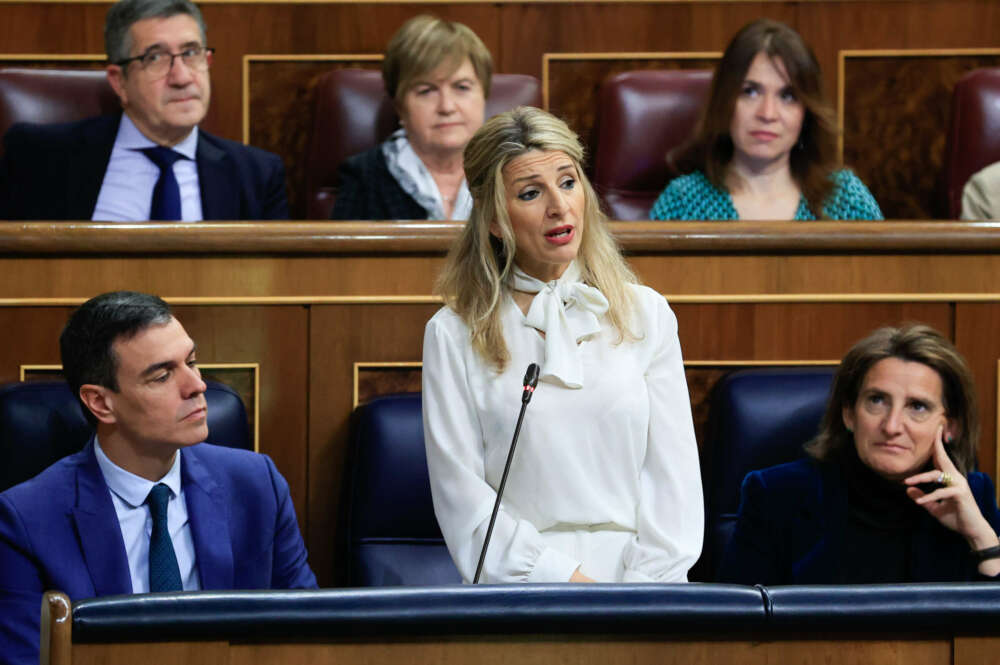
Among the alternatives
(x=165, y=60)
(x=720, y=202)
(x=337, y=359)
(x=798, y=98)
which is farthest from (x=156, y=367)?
(x=798, y=98)

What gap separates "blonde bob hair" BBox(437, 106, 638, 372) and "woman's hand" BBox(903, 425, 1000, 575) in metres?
0.29

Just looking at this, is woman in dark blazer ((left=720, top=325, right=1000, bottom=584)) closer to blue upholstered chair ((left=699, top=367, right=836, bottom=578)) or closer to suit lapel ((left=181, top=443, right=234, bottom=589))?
blue upholstered chair ((left=699, top=367, right=836, bottom=578))

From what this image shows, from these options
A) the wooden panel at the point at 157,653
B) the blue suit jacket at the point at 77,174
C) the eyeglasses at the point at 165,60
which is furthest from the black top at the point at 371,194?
the wooden panel at the point at 157,653

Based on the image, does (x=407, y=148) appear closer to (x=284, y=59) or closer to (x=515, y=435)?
(x=284, y=59)

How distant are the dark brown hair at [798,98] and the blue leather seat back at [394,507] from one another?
0.59 metres

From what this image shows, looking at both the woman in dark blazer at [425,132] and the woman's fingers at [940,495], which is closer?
the woman's fingers at [940,495]

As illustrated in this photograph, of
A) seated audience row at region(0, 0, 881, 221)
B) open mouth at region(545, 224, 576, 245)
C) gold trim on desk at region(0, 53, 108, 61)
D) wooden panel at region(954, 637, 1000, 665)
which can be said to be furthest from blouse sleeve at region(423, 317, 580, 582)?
gold trim on desk at region(0, 53, 108, 61)

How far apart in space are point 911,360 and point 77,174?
1.02 metres

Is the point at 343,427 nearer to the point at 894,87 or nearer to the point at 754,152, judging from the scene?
the point at 754,152

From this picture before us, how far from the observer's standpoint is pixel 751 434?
1.37 meters

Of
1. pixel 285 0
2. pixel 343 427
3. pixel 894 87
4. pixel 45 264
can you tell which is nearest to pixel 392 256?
pixel 343 427

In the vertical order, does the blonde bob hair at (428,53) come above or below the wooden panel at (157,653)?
above

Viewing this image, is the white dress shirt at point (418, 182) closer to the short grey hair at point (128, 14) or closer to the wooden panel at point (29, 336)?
the short grey hair at point (128, 14)

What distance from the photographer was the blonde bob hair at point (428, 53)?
1.74m
